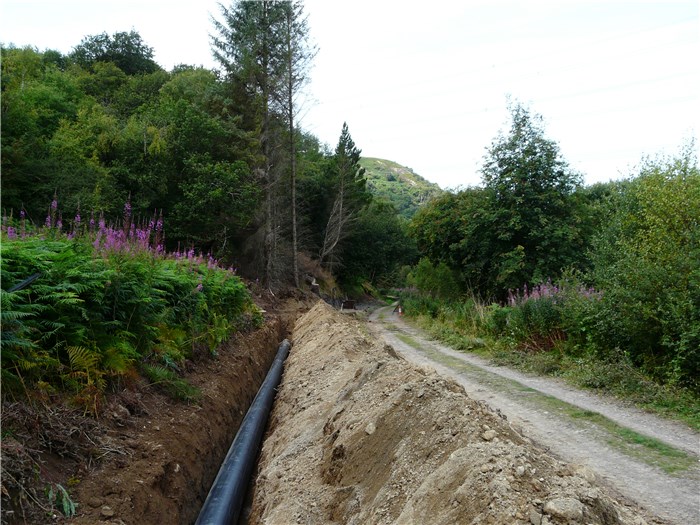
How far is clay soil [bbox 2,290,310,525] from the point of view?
11.8ft

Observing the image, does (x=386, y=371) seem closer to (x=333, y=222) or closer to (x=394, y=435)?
(x=394, y=435)

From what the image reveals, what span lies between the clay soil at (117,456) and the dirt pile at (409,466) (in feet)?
2.94

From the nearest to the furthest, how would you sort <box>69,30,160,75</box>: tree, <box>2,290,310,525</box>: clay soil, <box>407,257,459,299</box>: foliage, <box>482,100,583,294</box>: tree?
<box>2,290,310,525</box>: clay soil, <box>482,100,583,294</box>: tree, <box>407,257,459,299</box>: foliage, <box>69,30,160,75</box>: tree

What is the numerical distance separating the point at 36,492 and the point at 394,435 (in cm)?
294

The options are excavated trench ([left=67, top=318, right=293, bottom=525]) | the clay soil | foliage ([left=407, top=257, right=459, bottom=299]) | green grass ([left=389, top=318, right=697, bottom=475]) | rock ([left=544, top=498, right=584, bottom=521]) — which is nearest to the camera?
rock ([left=544, top=498, right=584, bottom=521])

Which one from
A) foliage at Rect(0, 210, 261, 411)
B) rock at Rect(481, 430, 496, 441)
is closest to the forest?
foliage at Rect(0, 210, 261, 411)

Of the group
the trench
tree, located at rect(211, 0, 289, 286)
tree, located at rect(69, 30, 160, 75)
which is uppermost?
tree, located at rect(69, 30, 160, 75)

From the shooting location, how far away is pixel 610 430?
6.69 m

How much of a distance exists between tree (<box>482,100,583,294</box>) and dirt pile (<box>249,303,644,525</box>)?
1482cm

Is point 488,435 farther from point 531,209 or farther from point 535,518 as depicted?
point 531,209

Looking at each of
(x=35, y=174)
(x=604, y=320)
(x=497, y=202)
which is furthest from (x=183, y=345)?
(x=497, y=202)

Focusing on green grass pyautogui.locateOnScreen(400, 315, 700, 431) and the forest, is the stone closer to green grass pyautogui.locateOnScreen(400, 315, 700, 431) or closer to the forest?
the forest

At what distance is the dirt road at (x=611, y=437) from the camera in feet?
15.1

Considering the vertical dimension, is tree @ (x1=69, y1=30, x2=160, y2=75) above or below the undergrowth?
above
